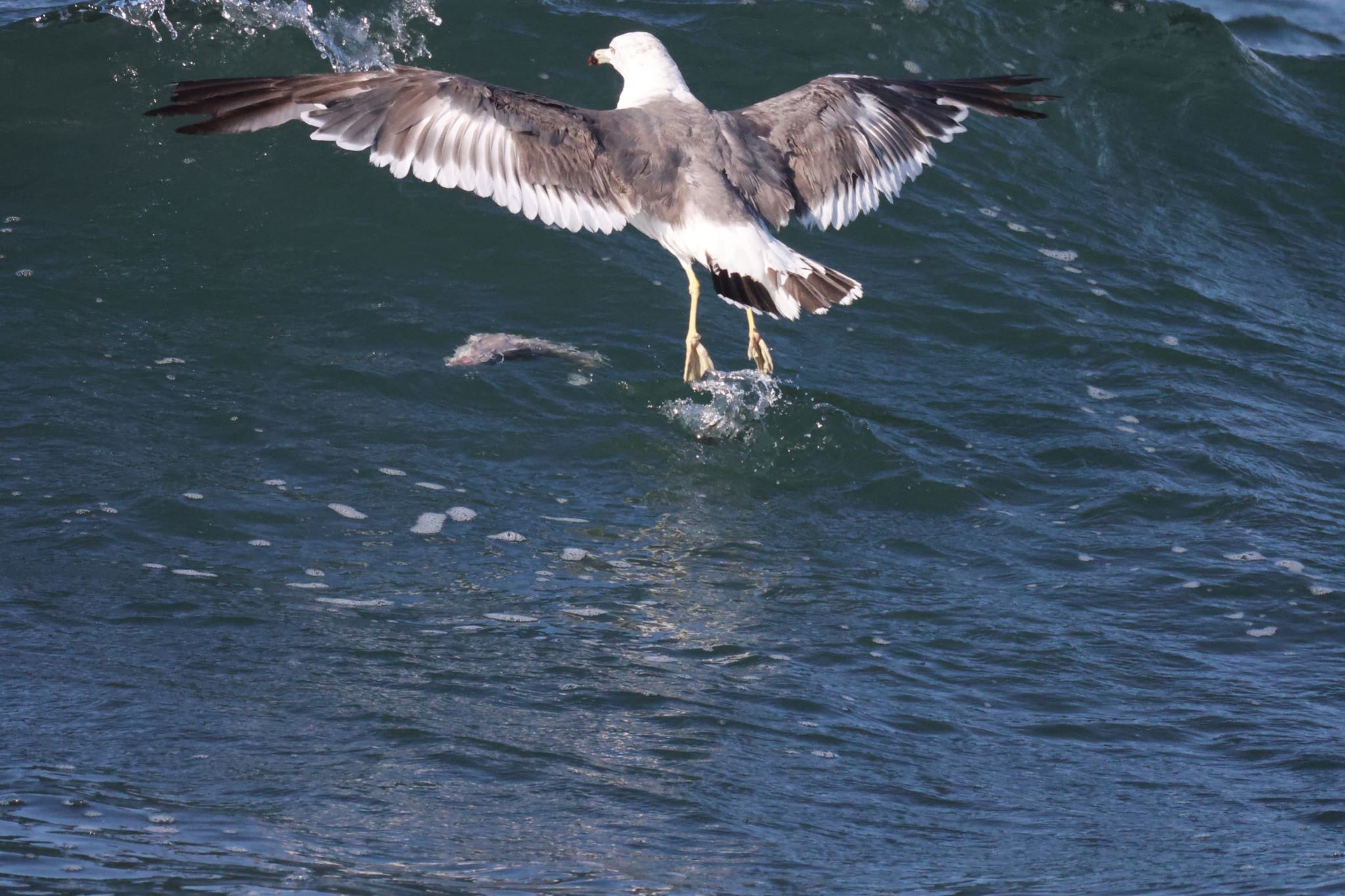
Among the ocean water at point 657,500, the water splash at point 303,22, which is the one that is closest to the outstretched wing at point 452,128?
the ocean water at point 657,500

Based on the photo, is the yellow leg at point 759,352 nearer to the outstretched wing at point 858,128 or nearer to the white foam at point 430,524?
the outstretched wing at point 858,128

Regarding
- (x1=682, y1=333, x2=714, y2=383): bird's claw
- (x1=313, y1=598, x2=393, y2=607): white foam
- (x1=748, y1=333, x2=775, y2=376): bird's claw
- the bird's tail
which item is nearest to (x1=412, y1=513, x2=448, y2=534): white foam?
(x1=313, y1=598, x2=393, y2=607): white foam

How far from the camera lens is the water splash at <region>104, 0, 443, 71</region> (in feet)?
32.5

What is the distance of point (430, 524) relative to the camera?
5906mm

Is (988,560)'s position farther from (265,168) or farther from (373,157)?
(265,168)

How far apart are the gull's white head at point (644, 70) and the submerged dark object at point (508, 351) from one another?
1250mm

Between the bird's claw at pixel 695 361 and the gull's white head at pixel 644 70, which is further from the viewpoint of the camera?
the gull's white head at pixel 644 70

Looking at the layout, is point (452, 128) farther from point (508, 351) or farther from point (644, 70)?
point (644, 70)

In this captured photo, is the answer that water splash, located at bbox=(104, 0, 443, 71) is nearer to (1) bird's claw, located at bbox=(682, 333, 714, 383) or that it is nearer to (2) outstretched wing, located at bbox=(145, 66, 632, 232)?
(2) outstretched wing, located at bbox=(145, 66, 632, 232)

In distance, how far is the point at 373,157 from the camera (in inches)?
240

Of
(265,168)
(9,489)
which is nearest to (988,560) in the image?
(9,489)

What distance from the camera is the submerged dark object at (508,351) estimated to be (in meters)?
7.27

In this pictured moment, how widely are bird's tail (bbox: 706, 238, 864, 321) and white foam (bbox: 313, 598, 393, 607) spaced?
197cm

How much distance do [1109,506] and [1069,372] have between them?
4.96 ft
